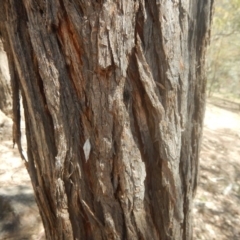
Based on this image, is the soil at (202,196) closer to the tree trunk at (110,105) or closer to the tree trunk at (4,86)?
the tree trunk at (4,86)

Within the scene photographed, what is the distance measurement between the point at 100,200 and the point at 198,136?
1.70ft

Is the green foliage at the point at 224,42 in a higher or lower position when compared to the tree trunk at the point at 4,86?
higher

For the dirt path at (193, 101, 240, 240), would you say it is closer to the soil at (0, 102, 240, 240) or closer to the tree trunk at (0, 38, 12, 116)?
the soil at (0, 102, 240, 240)

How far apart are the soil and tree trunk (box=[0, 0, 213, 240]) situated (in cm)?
91

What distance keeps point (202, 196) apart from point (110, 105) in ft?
6.78

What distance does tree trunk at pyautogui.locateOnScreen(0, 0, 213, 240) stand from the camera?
99 centimetres

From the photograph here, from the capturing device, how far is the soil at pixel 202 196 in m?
2.16

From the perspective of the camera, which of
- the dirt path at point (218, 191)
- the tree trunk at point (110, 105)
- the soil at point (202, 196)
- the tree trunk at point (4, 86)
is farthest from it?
the tree trunk at point (4, 86)

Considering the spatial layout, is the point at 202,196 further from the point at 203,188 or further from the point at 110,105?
the point at 110,105

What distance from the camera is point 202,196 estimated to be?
2.80 m

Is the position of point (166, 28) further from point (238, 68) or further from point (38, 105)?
point (238, 68)

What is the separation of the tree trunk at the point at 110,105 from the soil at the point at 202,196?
0.91 m

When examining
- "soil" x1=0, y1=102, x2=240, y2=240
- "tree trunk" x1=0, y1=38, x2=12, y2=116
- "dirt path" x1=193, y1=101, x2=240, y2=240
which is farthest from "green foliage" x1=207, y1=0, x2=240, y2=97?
"tree trunk" x1=0, y1=38, x2=12, y2=116

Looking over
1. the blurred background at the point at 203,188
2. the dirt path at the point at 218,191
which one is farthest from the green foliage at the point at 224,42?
the dirt path at the point at 218,191
